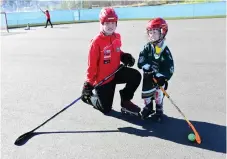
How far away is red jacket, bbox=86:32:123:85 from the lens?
3699 mm

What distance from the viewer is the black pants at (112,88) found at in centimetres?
387

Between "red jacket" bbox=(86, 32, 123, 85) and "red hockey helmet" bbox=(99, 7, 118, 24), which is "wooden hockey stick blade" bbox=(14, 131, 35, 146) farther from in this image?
"red hockey helmet" bbox=(99, 7, 118, 24)

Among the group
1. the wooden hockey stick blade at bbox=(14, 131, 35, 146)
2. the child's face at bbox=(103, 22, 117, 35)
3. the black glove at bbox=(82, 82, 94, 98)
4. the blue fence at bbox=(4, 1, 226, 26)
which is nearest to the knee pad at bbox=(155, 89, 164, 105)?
the black glove at bbox=(82, 82, 94, 98)

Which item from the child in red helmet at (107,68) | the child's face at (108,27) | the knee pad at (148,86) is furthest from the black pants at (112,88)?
the child's face at (108,27)

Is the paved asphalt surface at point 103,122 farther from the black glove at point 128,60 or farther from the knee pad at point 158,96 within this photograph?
the black glove at point 128,60

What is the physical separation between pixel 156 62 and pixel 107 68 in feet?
2.21

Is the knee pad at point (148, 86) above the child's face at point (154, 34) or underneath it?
underneath

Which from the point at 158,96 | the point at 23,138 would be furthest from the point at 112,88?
the point at 23,138

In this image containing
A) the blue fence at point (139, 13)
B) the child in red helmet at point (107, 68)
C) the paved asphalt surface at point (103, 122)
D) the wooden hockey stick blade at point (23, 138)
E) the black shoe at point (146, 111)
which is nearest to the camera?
the paved asphalt surface at point (103, 122)

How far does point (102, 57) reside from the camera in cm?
376

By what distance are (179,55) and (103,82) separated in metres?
4.51

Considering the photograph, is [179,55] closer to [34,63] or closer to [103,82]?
[34,63]

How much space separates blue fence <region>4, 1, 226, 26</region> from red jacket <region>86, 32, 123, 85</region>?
79.9ft

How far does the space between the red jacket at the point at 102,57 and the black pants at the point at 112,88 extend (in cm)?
10
